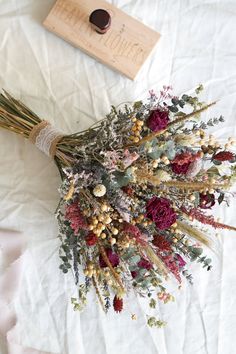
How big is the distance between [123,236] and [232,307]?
382 millimetres

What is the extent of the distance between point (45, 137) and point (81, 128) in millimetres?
112

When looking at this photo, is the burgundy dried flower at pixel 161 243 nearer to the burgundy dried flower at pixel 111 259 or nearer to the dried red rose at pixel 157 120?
the burgundy dried flower at pixel 111 259

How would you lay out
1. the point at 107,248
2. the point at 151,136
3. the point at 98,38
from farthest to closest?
the point at 98,38
the point at 107,248
the point at 151,136

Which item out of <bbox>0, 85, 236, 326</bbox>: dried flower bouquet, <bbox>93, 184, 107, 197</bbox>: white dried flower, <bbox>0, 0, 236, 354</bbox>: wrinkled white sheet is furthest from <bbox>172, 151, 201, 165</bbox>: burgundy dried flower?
<bbox>0, 0, 236, 354</bbox>: wrinkled white sheet

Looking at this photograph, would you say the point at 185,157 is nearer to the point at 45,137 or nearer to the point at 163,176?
the point at 163,176

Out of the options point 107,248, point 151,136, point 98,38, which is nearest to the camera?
point 151,136

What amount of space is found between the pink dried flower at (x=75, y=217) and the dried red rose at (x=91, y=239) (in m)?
0.02

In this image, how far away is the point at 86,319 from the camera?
1.06 m

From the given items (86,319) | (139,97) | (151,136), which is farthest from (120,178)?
(86,319)

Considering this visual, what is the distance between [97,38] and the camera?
3.43ft

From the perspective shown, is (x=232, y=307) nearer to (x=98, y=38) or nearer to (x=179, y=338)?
(x=179, y=338)

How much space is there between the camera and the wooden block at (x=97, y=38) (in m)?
1.04

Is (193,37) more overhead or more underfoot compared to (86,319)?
more overhead

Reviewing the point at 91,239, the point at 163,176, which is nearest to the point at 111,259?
the point at 91,239
